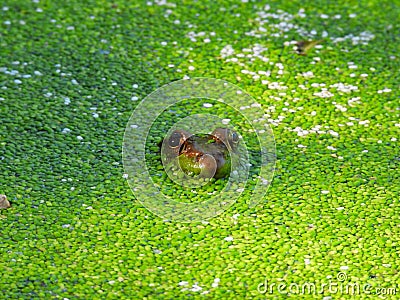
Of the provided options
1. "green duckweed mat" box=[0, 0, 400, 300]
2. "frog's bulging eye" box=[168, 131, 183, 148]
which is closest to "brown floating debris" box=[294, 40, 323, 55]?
"green duckweed mat" box=[0, 0, 400, 300]

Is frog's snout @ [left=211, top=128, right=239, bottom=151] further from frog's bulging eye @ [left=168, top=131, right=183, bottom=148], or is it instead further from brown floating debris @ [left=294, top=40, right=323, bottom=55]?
brown floating debris @ [left=294, top=40, right=323, bottom=55]

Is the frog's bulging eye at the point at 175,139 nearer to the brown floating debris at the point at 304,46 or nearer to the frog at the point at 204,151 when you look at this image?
the frog at the point at 204,151

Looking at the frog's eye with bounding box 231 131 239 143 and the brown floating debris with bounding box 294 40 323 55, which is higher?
the brown floating debris with bounding box 294 40 323 55

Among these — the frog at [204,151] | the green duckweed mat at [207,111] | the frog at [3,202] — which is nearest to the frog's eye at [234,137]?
the frog at [204,151]

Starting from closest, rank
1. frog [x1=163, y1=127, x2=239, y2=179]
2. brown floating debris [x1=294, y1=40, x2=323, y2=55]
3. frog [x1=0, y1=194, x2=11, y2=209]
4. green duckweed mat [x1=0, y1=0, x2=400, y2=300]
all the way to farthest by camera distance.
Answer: green duckweed mat [x1=0, y1=0, x2=400, y2=300], frog [x1=0, y1=194, x2=11, y2=209], frog [x1=163, y1=127, x2=239, y2=179], brown floating debris [x1=294, y1=40, x2=323, y2=55]

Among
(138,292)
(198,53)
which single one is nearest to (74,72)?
(198,53)

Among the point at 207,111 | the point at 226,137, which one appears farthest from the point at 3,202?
the point at 207,111

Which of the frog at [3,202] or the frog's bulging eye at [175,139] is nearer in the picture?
the frog at [3,202]

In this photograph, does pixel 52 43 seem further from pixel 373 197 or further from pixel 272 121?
pixel 373 197
